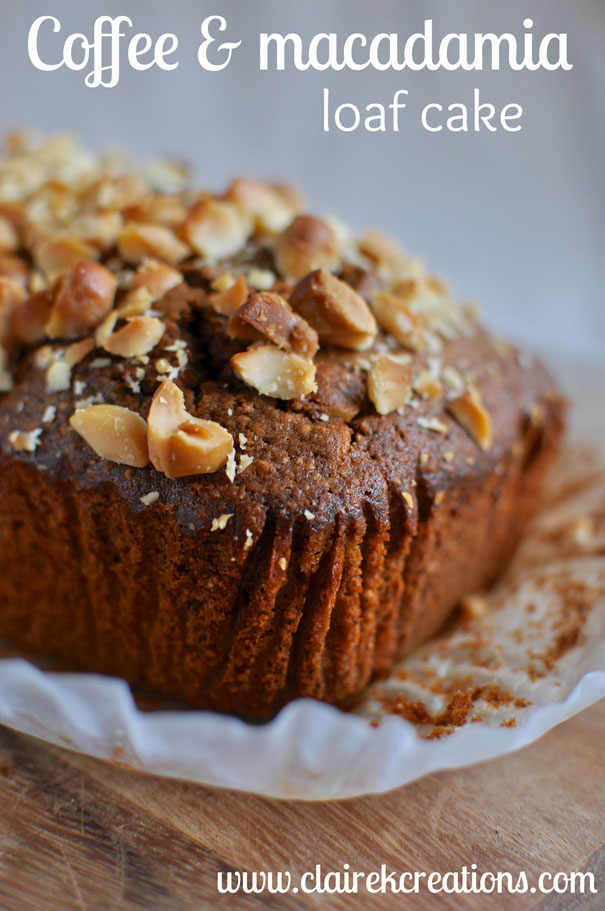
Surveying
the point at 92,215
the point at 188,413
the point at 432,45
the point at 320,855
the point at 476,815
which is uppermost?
the point at 432,45

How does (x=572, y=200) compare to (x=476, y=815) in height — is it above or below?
above

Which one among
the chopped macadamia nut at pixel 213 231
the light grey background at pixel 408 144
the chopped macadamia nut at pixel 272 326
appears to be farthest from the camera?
the light grey background at pixel 408 144

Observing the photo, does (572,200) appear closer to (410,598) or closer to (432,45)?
(432,45)

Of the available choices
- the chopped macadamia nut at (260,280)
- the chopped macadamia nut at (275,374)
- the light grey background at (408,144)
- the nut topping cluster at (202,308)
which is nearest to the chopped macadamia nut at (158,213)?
the nut topping cluster at (202,308)

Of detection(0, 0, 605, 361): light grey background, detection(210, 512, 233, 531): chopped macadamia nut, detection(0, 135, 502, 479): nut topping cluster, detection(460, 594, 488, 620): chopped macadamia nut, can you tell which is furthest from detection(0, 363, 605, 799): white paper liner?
detection(0, 0, 605, 361): light grey background

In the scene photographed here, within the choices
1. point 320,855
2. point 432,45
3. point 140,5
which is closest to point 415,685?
point 320,855

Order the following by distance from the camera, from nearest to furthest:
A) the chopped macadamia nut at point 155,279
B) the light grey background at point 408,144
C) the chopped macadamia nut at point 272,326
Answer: the chopped macadamia nut at point 272,326 < the chopped macadamia nut at point 155,279 < the light grey background at point 408,144

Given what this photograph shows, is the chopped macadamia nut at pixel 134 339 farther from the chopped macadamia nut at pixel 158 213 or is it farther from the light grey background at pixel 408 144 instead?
the light grey background at pixel 408 144
